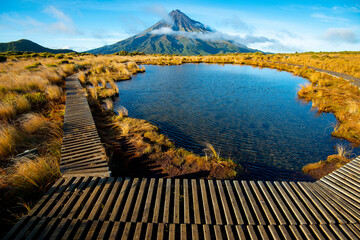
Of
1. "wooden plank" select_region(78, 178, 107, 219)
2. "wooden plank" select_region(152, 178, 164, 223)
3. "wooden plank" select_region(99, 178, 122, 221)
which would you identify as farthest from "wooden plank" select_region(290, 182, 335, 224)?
"wooden plank" select_region(78, 178, 107, 219)

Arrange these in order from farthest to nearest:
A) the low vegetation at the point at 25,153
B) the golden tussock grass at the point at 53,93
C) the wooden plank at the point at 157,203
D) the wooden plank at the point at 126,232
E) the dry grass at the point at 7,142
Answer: the golden tussock grass at the point at 53,93, the dry grass at the point at 7,142, the low vegetation at the point at 25,153, the wooden plank at the point at 157,203, the wooden plank at the point at 126,232

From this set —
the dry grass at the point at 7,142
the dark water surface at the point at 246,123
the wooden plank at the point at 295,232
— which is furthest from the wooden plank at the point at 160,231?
the dry grass at the point at 7,142

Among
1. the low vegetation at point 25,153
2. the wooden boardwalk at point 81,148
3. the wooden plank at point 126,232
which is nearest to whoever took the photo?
the wooden plank at point 126,232

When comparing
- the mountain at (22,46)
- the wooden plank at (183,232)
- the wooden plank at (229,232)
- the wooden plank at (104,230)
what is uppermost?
the mountain at (22,46)

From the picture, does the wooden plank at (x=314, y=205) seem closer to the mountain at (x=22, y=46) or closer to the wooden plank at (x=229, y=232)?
the wooden plank at (x=229, y=232)

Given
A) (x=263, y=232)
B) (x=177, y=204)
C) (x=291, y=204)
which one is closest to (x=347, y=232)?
(x=291, y=204)

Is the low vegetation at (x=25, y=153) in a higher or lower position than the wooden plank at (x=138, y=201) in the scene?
lower

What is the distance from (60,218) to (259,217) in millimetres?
3944

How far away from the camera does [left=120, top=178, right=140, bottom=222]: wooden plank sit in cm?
313

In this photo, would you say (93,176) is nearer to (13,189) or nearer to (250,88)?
(13,189)

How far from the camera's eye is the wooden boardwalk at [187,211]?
291 centimetres

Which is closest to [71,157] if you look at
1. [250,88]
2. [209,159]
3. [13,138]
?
[13,138]

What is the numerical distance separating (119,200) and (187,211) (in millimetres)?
1503

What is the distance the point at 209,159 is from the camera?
6203 millimetres
